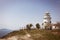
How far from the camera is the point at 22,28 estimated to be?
75.8ft

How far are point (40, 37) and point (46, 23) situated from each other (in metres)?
6.67

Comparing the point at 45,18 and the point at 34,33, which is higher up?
the point at 45,18

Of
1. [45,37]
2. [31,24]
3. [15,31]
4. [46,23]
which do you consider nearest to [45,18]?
[46,23]

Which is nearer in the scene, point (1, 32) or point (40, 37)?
point (40, 37)

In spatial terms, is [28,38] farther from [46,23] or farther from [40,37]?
[46,23]

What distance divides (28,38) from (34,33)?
6.80ft

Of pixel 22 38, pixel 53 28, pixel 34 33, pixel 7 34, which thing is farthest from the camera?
pixel 53 28

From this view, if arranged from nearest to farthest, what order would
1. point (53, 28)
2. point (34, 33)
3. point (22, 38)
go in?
1. point (22, 38)
2. point (34, 33)
3. point (53, 28)

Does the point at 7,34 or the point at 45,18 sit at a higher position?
the point at 45,18

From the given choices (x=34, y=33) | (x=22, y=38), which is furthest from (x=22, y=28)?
(x=22, y=38)

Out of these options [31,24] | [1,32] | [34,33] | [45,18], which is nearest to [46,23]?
[45,18]

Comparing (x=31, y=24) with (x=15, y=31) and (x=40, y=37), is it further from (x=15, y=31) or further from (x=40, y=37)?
(x=40, y=37)

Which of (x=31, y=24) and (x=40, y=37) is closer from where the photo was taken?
(x=40, y=37)

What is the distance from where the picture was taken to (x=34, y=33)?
20.8m
